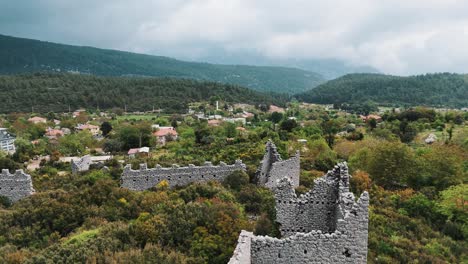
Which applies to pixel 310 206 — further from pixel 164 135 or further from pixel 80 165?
pixel 164 135

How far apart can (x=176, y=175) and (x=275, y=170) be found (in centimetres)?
810

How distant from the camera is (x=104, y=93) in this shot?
149m

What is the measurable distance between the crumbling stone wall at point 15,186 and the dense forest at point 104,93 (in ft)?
334

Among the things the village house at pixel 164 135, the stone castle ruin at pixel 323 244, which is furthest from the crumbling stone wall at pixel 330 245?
the village house at pixel 164 135

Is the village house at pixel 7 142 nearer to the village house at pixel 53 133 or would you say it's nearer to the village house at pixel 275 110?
the village house at pixel 53 133

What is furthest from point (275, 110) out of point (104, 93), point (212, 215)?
point (212, 215)

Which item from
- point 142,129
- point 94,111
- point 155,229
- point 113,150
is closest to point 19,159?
point 113,150

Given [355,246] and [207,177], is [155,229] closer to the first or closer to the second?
[355,246]

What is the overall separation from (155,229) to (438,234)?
50.1 ft

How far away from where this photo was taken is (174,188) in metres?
29.8

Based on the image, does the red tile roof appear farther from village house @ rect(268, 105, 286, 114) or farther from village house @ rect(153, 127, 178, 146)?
village house @ rect(268, 105, 286, 114)

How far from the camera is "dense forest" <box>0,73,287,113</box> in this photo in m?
133

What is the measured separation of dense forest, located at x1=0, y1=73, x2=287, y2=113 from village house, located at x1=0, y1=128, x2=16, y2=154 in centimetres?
4528

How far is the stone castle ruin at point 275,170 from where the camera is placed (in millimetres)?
26453
